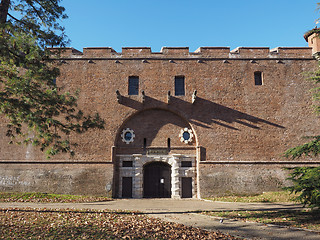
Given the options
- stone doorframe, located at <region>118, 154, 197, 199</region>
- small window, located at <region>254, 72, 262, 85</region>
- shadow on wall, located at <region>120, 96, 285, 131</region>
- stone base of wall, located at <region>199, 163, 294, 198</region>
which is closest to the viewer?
stone base of wall, located at <region>199, 163, 294, 198</region>

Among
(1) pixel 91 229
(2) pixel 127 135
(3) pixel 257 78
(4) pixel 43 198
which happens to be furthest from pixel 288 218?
Answer: (4) pixel 43 198

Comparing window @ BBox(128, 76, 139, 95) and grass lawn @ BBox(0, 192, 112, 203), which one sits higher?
window @ BBox(128, 76, 139, 95)

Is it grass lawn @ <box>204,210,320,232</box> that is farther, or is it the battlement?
the battlement

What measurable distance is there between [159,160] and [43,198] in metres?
7.87

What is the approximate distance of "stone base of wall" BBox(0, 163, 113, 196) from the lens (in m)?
17.9

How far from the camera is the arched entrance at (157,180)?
1856 centimetres

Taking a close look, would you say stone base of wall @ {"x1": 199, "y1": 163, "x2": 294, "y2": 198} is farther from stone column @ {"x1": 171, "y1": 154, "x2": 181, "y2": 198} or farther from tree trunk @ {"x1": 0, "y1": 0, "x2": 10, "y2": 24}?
tree trunk @ {"x1": 0, "y1": 0, "x2": 10, "y2": 24}

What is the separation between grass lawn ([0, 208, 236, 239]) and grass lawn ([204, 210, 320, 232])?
2809 millimetres

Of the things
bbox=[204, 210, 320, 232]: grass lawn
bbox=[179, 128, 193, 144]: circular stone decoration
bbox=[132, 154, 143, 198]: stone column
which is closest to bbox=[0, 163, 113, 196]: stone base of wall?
bbox=[132, 154, 143, 198]: stone column

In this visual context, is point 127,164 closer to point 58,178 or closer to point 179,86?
point 58,178

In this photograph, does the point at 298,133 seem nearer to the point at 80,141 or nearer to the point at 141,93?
the point at 141,93

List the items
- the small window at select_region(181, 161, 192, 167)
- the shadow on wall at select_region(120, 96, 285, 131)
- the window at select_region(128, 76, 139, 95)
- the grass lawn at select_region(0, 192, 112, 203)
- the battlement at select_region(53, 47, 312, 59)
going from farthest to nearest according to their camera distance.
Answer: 1. the battlement at select_region(53, 47, 312, 59)
2. the window at select_region(128, 76, 139, 95)
3. the shadow on wall at select_region(120, 96, 285, 131)
4. the small window at select_region(181, 161, 192, 167)
5. the grass lawn at select_region(0, 192, 112, 203)

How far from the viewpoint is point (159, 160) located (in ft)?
61.3

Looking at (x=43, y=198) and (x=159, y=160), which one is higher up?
(x=159, y=160)
